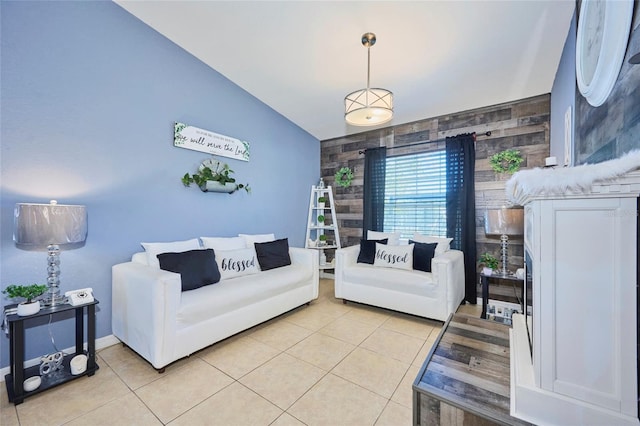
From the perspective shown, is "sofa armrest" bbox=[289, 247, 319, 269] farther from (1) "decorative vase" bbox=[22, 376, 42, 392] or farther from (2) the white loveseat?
(1) "decorative vase" bbox=[22, 376, 42, 392]

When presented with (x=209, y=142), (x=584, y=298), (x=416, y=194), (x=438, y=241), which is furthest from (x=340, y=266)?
(x=584, y=298)

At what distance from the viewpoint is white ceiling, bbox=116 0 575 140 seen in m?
2.10

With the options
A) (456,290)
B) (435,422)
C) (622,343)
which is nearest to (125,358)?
(435,422)

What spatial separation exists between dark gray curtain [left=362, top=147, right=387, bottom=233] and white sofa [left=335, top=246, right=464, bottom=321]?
928mm

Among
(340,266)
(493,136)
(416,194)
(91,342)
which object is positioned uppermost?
(493,136)

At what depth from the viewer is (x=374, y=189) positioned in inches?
166

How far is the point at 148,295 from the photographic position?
193 cm

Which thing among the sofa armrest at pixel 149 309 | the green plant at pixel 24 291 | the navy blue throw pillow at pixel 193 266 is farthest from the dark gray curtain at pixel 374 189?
the green plant at pixel 24 291

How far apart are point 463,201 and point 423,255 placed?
0.95 m

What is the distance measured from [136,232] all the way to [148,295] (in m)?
0.90

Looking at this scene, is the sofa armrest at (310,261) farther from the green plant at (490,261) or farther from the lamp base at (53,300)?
the lamp base at (53,300)

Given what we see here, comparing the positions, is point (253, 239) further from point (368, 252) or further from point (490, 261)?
point (490, 261)

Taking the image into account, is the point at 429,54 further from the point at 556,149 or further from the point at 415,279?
the point at 415,279

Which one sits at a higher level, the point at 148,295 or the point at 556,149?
the point at 556,149
